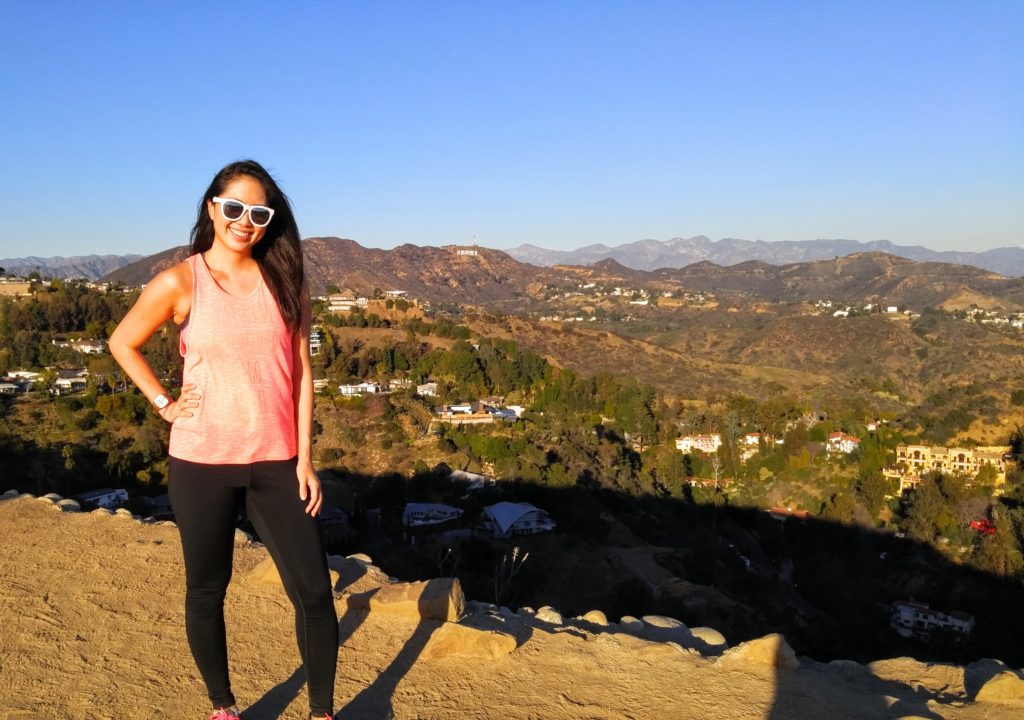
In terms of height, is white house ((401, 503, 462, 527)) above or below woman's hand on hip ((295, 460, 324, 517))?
below

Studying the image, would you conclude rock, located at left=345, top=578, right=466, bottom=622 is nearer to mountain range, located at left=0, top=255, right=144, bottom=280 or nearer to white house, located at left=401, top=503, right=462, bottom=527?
white house, located at left=401, top=503, right=462, bottom=527

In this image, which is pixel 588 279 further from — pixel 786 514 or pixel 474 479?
pixel 474 479

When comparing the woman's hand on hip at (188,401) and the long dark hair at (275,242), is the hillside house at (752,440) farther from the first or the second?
the woman's hand on hip at (188,401)

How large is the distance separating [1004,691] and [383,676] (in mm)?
2501

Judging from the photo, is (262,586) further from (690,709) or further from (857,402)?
(857,402)

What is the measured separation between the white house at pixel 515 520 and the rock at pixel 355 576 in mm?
11001

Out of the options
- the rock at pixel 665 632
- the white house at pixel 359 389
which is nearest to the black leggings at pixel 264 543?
the rock at pixel 665 632

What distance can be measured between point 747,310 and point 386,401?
46778mm

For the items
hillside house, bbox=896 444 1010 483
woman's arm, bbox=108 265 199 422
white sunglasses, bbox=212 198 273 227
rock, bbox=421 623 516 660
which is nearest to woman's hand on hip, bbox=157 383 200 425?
woman's arm, bbox=108 265 199 422

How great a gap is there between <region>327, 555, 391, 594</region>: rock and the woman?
1.89 m

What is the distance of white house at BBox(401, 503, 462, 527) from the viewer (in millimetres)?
16250

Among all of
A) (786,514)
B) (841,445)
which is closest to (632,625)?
(786,514)

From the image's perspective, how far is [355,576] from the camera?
170 inches

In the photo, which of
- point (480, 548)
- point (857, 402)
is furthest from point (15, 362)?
point (857, 402)
